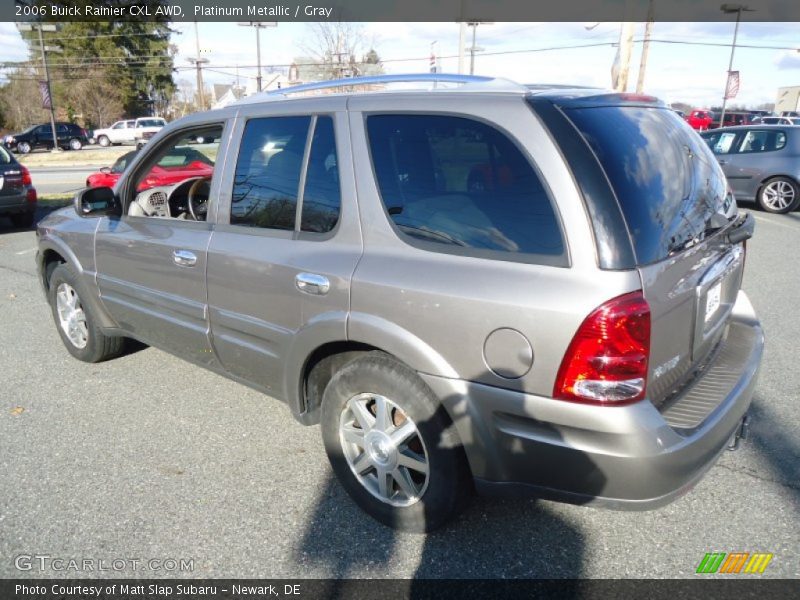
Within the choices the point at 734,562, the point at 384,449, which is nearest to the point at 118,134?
the point at 384,449

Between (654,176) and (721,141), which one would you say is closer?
(654,176)

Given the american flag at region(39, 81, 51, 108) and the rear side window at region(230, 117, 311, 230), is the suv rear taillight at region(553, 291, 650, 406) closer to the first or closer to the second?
the rear side window at region(230, 117, 311, 230)

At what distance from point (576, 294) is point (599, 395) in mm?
359

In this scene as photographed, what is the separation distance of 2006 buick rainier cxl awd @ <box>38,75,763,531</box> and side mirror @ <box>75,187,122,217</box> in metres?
0.90

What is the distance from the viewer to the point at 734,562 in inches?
94.7

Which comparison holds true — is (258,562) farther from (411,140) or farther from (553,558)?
(411,140)

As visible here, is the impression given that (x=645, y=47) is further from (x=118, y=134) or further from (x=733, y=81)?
(x=118, y=134)

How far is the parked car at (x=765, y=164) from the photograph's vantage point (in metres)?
11.0

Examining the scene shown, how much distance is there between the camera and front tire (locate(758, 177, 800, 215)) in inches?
432

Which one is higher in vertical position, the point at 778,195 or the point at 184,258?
the point at 184,258

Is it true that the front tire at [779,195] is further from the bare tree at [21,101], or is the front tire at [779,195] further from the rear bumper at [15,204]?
the bare tree at [21,101]

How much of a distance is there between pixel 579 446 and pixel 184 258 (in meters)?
2.35

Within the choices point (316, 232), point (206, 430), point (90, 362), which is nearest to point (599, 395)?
point (316, 232)

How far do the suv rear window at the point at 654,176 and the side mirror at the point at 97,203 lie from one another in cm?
301
